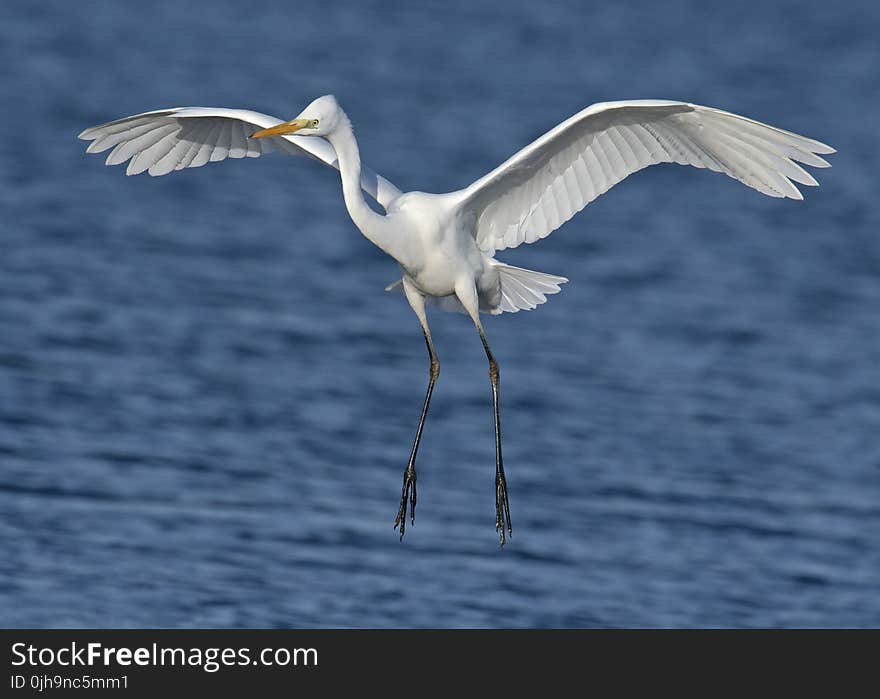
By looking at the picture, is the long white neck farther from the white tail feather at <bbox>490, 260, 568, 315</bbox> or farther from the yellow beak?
the white tail feather at <bbox>490, 260, 568, 315</bbox>

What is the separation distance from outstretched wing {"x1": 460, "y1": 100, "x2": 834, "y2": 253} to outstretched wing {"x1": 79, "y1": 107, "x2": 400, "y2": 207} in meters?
0.67

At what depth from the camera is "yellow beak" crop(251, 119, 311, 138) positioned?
9.91 m

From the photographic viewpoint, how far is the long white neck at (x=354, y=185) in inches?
399

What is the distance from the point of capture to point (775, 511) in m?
17.1

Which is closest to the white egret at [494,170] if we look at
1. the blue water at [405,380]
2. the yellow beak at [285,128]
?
the yellow beak at [285,128]

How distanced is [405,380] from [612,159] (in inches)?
326

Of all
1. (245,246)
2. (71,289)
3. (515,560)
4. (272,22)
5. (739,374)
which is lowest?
(515,560)

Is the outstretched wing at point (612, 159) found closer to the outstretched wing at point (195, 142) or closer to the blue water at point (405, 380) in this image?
the outstretched wing at point (195, 142)

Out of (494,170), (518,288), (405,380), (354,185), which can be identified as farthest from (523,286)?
(405,380)

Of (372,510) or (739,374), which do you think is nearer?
(372,510)

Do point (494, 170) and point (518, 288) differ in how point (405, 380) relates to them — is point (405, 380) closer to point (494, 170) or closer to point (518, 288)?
point (518, 288)
